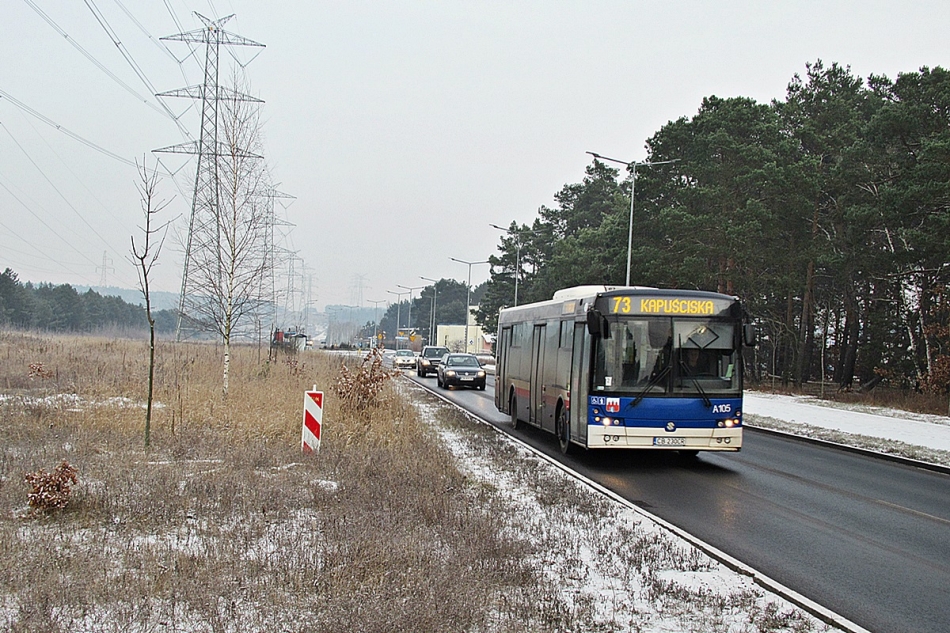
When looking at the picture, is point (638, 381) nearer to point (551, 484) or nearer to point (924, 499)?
point (551, 484)

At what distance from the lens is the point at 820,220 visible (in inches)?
1704

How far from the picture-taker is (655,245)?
4731cm

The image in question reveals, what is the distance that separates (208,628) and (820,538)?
6656 millimetres

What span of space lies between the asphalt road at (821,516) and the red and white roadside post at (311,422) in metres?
4.30

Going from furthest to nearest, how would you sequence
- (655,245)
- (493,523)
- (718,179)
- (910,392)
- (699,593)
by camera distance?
(655,245) → (718,179) → (910,392) → (493,523) → (699,593)

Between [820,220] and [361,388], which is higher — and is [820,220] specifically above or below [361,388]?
above

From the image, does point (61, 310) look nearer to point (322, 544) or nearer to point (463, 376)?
point (463, 376)

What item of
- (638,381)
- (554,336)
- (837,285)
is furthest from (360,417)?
(837,285)

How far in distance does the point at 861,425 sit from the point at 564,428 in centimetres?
1189

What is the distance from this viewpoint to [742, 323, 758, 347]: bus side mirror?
45.4 ft

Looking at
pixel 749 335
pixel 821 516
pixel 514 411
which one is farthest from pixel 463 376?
pixel 821 516

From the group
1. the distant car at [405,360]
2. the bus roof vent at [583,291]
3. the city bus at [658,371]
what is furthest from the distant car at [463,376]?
the city bus at [658,371]

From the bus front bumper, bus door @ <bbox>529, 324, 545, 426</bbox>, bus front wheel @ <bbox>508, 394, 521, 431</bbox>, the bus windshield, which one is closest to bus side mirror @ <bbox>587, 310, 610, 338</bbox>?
the bus windshield

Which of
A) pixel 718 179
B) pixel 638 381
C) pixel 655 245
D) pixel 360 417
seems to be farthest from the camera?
pixel 655 245
